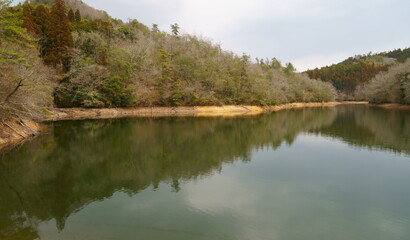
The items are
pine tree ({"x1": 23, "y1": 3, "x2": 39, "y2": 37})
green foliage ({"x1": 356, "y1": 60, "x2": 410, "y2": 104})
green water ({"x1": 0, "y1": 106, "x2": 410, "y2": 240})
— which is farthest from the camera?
green foliage ({"x1": 356, "y1": 60, "x2": 410, "y2": 104})

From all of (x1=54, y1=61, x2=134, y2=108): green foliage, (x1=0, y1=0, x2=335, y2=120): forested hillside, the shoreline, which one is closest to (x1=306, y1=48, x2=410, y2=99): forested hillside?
the shoreline

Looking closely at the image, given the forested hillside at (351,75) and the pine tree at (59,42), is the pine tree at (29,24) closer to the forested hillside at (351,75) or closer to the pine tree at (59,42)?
the pine tree at (59,42)

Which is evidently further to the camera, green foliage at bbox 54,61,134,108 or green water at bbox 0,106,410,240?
green foliage at bbox 54,61,134,108

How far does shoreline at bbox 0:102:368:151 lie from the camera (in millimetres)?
19850

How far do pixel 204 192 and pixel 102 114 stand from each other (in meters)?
36.7

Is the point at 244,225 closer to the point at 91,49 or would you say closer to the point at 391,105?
the point at 91,49

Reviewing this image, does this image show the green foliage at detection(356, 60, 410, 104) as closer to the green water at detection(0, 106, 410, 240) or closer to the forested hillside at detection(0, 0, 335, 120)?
the forested hillside at detection(0, 0, 335, 120)

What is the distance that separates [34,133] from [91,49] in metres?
31.3

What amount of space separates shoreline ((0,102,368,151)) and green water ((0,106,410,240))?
9.64ft

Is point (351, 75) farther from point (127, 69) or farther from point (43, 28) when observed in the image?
point (43, 28)

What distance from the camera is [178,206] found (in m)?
8.76

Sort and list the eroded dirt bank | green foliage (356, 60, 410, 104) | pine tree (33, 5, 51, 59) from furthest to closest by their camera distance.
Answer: green foliage (356, 60, 410, 104), pine tree (33, 5, 51, 59), the eroded dirt bank

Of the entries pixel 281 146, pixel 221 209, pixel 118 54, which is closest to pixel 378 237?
pixel 221 209

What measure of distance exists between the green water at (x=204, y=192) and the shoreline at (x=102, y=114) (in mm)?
2938
